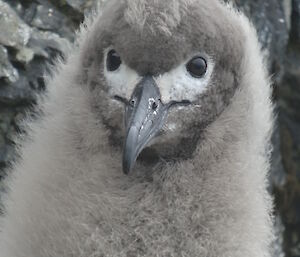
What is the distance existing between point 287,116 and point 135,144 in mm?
1542

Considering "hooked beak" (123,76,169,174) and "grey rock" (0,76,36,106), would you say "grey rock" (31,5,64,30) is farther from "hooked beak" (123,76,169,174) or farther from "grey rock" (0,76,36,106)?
"hooked beak" (123,76,169,174)

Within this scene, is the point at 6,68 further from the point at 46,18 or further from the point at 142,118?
the point at 142,118

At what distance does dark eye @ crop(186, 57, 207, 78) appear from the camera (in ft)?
6.93

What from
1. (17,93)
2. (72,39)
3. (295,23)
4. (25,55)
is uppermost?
(295,23)

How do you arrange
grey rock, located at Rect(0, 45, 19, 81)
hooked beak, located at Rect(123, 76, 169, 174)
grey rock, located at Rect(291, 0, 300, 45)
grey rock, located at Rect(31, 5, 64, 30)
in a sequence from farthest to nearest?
grey rock, located at Rect(291, 0, 300, 45) < grey rock, located at Rect(31, 5, 64, 30) < grey rock, located at Rect(0, 45, 19, 81) < hooked beak, located at Rect(123, 76, 169, 174)

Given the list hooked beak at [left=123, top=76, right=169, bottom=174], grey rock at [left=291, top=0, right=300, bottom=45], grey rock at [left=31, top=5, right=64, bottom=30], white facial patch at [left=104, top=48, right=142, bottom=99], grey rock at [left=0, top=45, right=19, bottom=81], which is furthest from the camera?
grey rock at [left=291, top=0, right=300, bottom=45]

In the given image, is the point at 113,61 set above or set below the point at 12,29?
above

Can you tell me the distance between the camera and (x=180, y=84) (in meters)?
2.11

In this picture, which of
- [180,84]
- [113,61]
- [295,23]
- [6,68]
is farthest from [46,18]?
[295,23]

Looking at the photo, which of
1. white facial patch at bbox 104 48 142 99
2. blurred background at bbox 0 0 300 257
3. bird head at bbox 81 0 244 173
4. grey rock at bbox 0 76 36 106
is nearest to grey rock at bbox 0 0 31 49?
blurred background at bbox 0 0 300 257

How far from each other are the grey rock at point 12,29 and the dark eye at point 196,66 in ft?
2.14

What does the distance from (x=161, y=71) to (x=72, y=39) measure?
2.28 ft

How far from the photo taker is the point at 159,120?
6.81ft

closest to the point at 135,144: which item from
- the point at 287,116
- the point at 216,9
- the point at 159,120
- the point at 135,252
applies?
the point at 159,120
